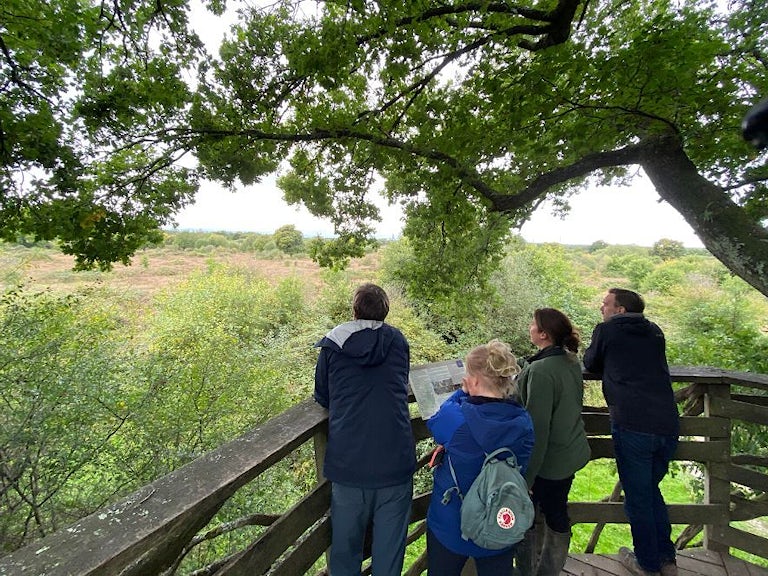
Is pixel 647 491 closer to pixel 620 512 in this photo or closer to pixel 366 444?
pixel 620 512

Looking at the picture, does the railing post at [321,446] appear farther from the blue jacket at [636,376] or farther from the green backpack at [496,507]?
the blue jacket at [636,376]

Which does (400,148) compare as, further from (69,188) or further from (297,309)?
(297,309)

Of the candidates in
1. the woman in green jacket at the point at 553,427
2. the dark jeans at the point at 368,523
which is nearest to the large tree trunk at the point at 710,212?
the woman in green jacket at the point at 553,427

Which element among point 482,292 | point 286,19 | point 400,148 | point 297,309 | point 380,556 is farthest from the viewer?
point 297,309

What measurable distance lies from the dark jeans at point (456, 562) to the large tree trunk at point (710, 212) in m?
3.31

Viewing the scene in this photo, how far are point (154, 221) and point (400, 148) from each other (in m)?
3.00

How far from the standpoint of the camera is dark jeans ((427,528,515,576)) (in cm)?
157

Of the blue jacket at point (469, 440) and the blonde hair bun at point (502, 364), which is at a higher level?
the blonde hair bun at point (502, 364)

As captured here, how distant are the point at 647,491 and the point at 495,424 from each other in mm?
1448

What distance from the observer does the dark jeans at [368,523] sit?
5.21 feet

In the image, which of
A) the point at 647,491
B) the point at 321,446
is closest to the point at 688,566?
the point at 647,491

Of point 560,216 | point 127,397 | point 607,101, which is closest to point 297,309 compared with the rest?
point 127,397

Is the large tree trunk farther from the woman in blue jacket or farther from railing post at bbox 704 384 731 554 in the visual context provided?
the woman in blue jacket

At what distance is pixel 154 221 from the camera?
4.12 meters
